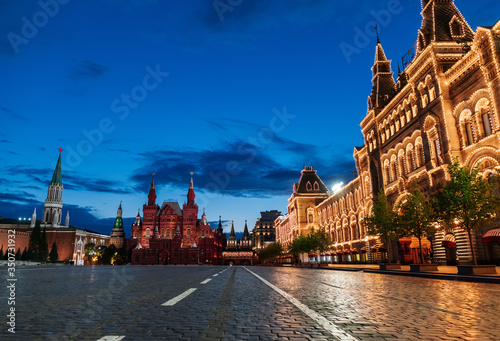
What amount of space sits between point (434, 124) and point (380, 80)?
17.7 m

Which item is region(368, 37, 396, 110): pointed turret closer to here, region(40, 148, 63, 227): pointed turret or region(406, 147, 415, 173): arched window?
region(406, 147, 415, 173): arched window

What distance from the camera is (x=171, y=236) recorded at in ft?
395

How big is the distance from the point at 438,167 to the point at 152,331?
2936cm

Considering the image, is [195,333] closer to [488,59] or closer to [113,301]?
[113,301]

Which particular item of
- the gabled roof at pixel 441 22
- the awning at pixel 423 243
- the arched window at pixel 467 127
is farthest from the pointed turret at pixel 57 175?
the arched window at pixel 467 127

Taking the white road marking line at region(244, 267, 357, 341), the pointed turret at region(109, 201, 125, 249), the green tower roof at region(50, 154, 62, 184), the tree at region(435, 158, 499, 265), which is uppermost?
the green tower roof at region(50, 154, 62, 184)

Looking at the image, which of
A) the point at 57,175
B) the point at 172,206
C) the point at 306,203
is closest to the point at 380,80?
the point at 306,203

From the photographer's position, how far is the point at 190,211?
12188 cm

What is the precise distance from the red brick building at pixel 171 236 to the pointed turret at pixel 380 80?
8423 cm

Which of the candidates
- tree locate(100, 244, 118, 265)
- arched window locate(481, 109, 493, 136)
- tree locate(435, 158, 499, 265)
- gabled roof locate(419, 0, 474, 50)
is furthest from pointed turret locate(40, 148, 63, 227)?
arched window locate(481, 109, 493, 136)

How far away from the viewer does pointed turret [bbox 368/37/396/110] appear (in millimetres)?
44750

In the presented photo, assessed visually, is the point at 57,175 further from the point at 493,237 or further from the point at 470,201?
the point at 493,237

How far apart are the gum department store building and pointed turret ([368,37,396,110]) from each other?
12cm

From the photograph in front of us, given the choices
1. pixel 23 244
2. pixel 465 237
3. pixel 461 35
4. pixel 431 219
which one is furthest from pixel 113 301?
pixel 23 244
